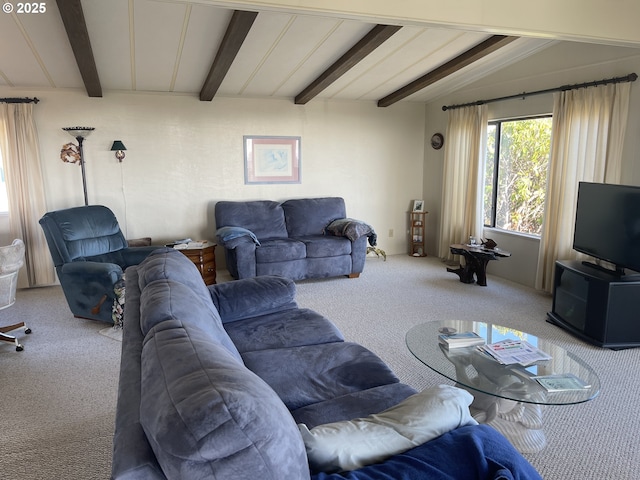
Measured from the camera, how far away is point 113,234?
4402 mm

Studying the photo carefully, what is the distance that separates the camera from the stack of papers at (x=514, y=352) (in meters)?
2.18

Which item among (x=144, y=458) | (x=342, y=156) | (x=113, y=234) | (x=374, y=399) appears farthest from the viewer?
(x=342, y=156)

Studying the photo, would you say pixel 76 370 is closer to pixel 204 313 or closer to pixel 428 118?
pixel 204 313

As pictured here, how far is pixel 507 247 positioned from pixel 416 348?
10.7ft

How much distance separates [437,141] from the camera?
6.12 metres

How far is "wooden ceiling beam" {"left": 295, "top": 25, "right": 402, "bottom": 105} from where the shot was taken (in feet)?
11.6

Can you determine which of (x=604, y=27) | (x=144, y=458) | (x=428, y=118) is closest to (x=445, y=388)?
(x=144, y=458)

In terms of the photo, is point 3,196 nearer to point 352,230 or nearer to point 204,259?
point 204,259

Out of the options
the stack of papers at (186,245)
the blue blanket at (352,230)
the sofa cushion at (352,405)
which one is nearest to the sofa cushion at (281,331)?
the sofa cushion at (352,405)

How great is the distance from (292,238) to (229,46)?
2.37 metres

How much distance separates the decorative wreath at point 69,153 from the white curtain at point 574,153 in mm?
5032

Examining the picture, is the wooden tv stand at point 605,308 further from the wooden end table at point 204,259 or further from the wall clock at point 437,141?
the wooden end table at point 204,259

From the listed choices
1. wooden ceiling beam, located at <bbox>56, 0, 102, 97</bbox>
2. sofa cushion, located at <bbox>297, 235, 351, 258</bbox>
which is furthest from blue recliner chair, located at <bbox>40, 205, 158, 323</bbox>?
sofa cushion, located at <bbox>297, 235, 351, 258</bbox>

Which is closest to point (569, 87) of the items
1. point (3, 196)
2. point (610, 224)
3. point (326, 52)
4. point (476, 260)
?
point (610, 224)
